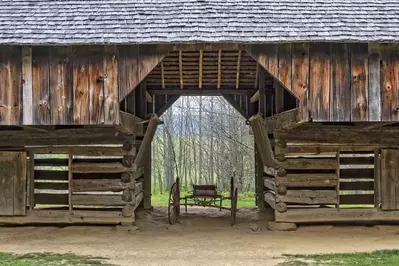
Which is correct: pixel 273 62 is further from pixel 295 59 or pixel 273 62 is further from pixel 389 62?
pixel 389 62

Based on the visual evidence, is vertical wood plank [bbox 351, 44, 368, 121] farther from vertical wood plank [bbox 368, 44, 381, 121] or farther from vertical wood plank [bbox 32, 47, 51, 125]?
vertical wood plank [bbox 32, 47, 51, 125]

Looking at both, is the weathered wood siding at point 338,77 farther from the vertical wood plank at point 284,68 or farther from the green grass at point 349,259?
the green grass at point 349,259

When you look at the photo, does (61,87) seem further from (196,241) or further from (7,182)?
(196,241)

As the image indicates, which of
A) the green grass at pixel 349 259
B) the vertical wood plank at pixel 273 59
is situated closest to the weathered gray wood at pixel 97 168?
the vertical wood plank at pixel 273 59

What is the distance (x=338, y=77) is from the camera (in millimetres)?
9961

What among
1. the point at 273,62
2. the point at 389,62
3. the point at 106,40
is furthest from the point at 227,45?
the point at 389,62

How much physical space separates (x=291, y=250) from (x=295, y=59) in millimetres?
3878

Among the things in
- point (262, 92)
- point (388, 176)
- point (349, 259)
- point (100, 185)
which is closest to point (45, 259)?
point (100, 185)

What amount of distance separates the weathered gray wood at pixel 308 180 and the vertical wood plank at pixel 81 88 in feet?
15.8

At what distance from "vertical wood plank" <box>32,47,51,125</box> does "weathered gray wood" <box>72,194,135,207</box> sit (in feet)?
8.28

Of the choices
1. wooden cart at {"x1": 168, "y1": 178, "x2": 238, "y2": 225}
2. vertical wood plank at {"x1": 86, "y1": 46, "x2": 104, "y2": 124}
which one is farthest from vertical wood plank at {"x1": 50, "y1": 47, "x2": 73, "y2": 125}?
wooden cart at {"x1": 168, "y1": 178, "x2": 238, "y2": 225}

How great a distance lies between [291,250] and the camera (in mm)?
9398

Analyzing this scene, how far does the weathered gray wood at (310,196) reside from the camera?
1154cm

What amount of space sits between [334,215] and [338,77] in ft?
11.7
